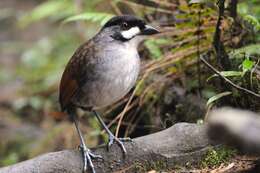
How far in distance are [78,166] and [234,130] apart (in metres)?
2.21

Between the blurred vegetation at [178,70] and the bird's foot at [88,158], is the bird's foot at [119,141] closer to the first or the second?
the bird's foot at [88,158]

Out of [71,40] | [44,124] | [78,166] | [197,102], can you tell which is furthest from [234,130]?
[71,40]

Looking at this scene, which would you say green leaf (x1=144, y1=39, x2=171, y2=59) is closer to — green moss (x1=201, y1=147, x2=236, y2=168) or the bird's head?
the bird's head

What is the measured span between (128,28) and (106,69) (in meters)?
0.38

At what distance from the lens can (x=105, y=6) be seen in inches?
256

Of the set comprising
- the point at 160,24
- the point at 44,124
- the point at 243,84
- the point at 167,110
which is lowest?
the point at 44,124

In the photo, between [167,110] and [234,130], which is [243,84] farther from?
[234,130]

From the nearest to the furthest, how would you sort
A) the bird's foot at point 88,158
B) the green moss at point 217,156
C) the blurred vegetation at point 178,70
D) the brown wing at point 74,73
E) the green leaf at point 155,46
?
1. the green moss at point 217,156
2. the bird's foot at point 88,158
3. the brown wing at point 74,73
4. the blurred vegetation at point 178,70
5. the green leaf at point 155,46

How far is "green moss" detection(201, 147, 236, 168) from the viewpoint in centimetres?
351

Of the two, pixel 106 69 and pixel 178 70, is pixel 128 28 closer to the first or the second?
pixel 106 69

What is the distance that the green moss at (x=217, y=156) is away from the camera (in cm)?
351

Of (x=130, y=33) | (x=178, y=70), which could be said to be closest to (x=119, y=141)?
(x=130, y=33)

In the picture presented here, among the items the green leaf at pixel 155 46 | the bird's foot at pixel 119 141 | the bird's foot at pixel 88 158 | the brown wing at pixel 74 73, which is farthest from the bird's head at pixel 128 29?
the green leaf at pixel 155 46

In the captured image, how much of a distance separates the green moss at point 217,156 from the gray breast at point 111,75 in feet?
2.46
